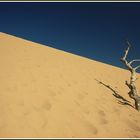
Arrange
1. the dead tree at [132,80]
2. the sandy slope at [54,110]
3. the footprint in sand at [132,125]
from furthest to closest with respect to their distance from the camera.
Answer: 1. the dead tree at [132,80]
2. the footprint in sand at [132,125]
3. the sandy slope at [54,110]

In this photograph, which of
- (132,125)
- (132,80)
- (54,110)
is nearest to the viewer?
(54,110)

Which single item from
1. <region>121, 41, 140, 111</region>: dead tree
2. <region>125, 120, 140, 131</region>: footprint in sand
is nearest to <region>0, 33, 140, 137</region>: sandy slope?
<region>125, 120, 140, 131</region>: footprint in sand

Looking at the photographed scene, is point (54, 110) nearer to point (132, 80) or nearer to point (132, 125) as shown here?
point (132, 125)

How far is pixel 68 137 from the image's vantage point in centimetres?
376

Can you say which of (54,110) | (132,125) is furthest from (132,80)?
(54,110)

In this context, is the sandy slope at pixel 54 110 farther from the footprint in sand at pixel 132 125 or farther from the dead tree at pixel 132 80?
the dead tree at pixel 132 80

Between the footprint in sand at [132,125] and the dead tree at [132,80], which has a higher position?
the dead tree at [132,80]

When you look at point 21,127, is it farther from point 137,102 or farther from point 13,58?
point 13,58

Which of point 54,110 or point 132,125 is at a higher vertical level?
point 132,125

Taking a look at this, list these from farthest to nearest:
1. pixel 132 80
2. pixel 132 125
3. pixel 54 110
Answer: pixel 132 80 < pixel 132 125 < pixel 54 110

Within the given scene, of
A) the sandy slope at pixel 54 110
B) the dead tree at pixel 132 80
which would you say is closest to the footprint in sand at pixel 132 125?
the sandy slope at pixel 54 110

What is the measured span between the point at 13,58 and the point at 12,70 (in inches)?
72.4

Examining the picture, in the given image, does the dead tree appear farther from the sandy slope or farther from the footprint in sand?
the footprint in sand

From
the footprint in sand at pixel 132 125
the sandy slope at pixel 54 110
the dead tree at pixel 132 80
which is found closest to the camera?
the sandy slope at pixel 54 110
